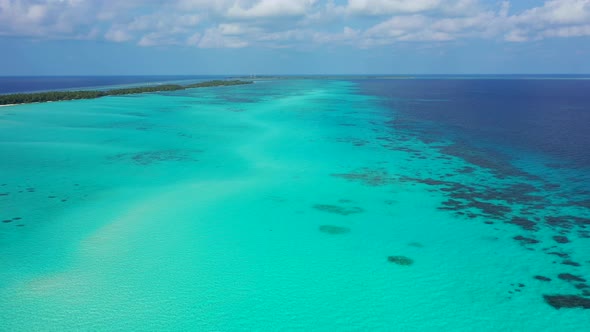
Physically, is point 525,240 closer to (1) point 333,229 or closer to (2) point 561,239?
(2) point 561,239

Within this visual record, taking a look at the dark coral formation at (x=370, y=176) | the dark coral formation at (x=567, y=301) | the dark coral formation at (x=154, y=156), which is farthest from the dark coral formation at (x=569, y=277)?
the dark coral formation at (x=154, y=156)

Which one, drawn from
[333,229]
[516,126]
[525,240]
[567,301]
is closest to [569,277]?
[567,301]

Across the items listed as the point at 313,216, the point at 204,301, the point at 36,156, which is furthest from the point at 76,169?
the point at 204,301

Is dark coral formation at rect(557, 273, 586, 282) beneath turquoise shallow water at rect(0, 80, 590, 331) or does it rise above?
beneath

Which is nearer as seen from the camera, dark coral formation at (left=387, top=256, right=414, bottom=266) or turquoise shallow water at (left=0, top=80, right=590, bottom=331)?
turquoise shallow water at (left=0, top=80, right=590, bottom=331)

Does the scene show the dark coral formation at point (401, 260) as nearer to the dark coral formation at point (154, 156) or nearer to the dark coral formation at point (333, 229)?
the dark coral formation at point (333, 229)

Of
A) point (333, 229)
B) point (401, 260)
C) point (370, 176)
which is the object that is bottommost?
point (401, 260)

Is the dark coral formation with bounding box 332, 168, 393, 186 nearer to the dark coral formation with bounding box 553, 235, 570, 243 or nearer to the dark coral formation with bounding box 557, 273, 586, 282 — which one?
the dark coral formation with bounding box 553, 235, 570, 243

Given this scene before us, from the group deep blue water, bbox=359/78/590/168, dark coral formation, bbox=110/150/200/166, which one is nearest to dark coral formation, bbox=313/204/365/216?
dark coral formation, bbox=110/150/200/166
